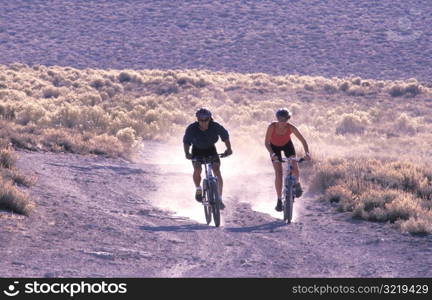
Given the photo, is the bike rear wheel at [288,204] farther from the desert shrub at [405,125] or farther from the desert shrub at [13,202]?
the desert shrub at [405,125]

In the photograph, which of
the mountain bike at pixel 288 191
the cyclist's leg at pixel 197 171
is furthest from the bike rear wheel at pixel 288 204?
the cyclist's leg at pixel 197 171

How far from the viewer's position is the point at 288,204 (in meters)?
13.0

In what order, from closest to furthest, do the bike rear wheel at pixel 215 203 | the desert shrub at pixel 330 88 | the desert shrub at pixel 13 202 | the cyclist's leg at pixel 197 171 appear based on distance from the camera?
the desert shrub at pixel 13 202 → the bike rear wheel at pixel 215 203 → the cyclist's leg at pixel 197 171 → the desert shrub at pixel 330 88

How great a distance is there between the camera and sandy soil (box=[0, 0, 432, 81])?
214ft

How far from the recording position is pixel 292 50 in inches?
2680

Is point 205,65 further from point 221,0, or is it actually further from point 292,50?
point 221,0

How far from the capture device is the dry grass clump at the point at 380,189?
13.1 metres

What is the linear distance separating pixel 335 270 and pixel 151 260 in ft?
7.71

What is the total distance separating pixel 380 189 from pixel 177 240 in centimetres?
589

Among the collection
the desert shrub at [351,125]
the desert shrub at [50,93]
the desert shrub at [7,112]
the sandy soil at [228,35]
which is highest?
the sandy soil at [228,35]

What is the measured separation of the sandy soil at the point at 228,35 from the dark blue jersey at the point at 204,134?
49.2m

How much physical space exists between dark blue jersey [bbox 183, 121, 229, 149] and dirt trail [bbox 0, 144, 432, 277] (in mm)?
1407

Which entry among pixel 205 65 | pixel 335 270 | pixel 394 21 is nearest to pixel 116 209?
pixel 335 270

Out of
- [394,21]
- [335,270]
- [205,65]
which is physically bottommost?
[335,270]
